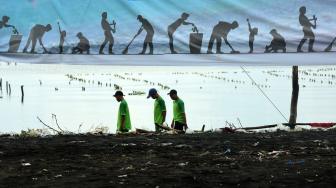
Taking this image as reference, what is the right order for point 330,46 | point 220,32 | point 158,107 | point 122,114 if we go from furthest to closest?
point 158,107 < point 122,114 < point 220,32 < point 330,46

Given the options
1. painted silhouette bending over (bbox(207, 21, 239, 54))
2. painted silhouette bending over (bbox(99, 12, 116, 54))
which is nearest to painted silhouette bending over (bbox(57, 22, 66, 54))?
painted silhouette bending over (bbox(99, 12, 116, 54))

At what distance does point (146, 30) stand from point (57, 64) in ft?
1.98

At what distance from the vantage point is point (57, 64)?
3.72 m

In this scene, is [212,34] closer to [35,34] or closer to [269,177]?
[35,34]

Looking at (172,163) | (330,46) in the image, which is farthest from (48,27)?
(172,163)

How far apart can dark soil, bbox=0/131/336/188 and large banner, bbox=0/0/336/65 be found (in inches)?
121

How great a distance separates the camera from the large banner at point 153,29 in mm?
3605

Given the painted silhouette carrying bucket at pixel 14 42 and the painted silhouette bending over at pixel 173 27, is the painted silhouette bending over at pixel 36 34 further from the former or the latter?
the painted silhouette bending over at pixel 173 27

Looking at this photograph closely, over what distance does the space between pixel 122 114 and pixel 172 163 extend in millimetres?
5341

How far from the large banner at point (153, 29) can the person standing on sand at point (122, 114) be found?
9871 mm

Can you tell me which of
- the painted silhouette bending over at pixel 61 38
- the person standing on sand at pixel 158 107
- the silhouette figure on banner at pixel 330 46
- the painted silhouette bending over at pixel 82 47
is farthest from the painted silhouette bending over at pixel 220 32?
the person standing on sand at pixel 158 107

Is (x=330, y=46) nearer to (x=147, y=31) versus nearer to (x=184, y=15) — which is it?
(x=184, y=15)

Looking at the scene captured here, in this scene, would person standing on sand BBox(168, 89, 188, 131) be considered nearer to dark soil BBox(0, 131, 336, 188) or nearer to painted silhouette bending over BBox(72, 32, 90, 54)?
dark soil BBox(0, 131, 336, 188)

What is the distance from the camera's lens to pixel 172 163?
334 inches
